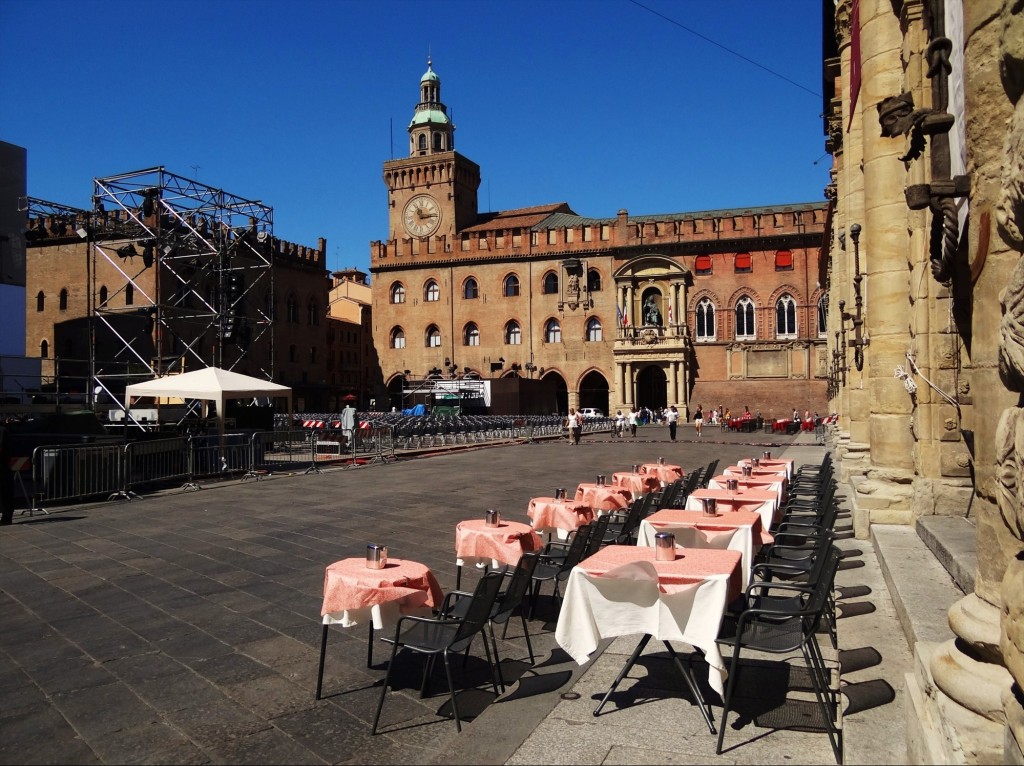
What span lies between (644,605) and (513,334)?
46.6 metres

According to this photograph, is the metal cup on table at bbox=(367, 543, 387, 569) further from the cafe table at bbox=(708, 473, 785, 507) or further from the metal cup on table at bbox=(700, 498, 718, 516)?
the cafe table at bbox=(708, 473, 785, 507)

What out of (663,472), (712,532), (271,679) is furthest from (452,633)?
(663,472)

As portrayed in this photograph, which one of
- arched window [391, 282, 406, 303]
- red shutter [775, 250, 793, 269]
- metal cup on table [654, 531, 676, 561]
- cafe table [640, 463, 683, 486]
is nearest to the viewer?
metal cup on table [654, 531, 676, 561]

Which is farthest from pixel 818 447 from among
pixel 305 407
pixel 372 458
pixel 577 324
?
pixel 305 407

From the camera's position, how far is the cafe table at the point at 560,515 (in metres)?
7.11

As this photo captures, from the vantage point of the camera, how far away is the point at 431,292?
52531 millimetres

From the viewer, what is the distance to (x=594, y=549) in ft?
20.0

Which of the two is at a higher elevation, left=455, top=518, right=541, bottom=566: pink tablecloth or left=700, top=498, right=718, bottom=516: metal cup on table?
left=700, top=498, right=718, bottom=516: metal cup on table

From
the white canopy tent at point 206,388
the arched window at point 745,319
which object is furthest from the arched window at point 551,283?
the white canopy tent at point 206,388

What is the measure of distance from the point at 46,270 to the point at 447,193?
26550 mm

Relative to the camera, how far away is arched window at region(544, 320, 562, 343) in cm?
4919

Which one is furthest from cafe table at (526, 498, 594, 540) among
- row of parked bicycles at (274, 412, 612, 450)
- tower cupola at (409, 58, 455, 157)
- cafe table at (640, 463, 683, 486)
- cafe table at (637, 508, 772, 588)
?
tower cupola at (409, 58, 455, 157)

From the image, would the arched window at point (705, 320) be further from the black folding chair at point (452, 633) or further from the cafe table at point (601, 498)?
the black folding chair at point (452, 633)

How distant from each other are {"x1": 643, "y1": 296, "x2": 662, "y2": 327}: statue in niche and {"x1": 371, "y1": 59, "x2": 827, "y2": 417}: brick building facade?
0.34 feet
